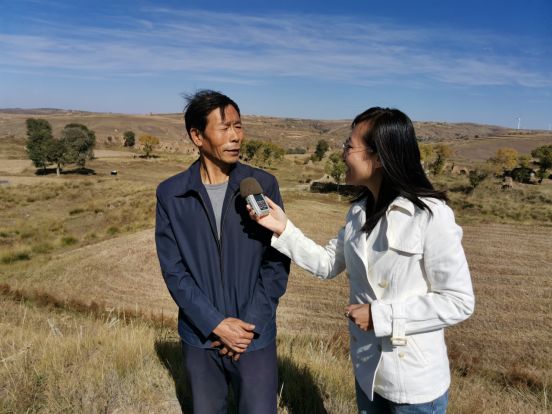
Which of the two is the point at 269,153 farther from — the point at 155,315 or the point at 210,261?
the point at 210,261

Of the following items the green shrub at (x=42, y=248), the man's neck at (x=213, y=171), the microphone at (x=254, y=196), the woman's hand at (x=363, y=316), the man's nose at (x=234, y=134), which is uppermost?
the man's nose at (x=234, y=134)

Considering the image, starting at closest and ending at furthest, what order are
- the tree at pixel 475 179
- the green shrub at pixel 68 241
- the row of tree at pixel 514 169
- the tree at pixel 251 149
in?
the green shrub at pixel 68 241 < the tree at pixel 475 179 < the row of tree at pixel 514 169 < the tree at pixel 251 149

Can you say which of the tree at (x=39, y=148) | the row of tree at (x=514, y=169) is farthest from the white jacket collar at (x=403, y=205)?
the tree at (x=39, y=148)

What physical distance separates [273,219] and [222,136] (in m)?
0.61

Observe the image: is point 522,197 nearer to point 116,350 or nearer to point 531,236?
point 531,236

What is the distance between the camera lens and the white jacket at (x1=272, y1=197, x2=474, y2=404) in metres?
1.68

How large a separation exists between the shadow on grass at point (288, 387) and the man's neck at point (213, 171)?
172 cm

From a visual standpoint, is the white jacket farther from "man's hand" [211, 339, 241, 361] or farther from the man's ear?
the man's ear

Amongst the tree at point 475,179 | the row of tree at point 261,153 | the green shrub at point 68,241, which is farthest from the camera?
the row of tree at point 261,153

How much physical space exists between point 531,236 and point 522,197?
650 inches

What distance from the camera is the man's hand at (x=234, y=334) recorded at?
2262 millimetres

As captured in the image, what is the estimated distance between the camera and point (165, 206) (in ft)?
7.90

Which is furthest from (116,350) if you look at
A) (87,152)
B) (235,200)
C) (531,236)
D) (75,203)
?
(87,152)

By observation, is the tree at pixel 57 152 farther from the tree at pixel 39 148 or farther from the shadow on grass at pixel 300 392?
the shadow on grass at pixel 300 392
